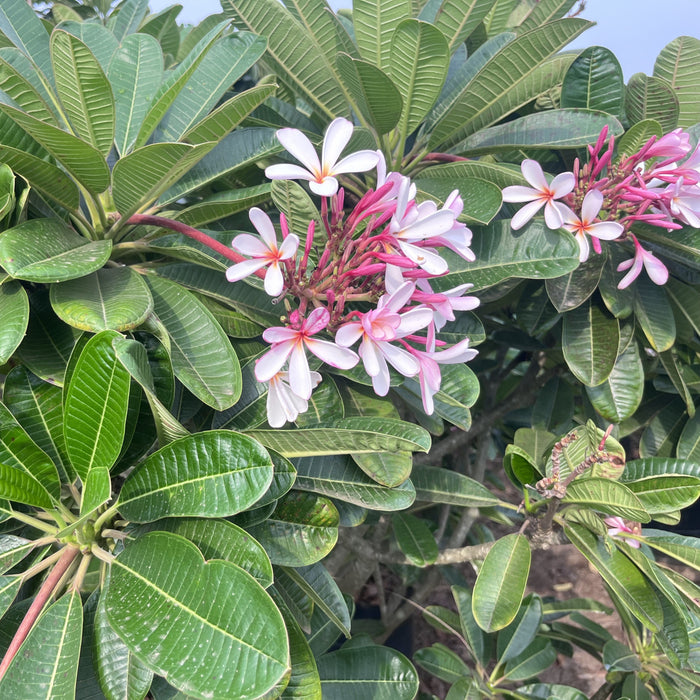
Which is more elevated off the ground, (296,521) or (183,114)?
(183,114)

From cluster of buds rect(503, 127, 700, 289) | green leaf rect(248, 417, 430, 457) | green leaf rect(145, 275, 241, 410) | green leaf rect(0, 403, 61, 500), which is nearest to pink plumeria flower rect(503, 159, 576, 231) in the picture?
cluster of buds rect(503, 127, 700, 289)

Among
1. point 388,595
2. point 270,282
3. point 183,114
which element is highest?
point 183,114

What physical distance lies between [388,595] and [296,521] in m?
2.04

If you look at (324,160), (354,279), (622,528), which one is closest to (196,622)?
(354,279)

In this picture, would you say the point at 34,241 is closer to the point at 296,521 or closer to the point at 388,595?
the point at 296,521

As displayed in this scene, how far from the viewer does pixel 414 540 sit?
1.61 metres

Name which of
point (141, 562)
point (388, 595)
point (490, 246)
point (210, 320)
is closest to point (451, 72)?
point (490, 246)

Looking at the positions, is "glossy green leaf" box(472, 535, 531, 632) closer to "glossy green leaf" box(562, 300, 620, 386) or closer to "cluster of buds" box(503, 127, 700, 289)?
"glossy green leaf" box(562, 300, 620, 386)

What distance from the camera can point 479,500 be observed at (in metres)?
1.42

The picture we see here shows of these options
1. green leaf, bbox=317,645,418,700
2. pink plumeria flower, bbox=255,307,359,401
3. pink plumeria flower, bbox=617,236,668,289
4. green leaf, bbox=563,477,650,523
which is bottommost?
green leaf, bbox=317,645,418,700

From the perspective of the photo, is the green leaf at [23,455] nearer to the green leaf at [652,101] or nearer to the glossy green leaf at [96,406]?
the glossy green leaf at [96,406]

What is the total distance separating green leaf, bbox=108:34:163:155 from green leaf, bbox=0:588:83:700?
0.80 meters

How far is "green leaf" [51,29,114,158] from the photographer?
0.90m

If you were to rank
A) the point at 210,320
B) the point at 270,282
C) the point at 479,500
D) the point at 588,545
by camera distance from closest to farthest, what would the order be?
the point at 270,282, the point at 210,320, the point at 588,545, the point at 479,500
